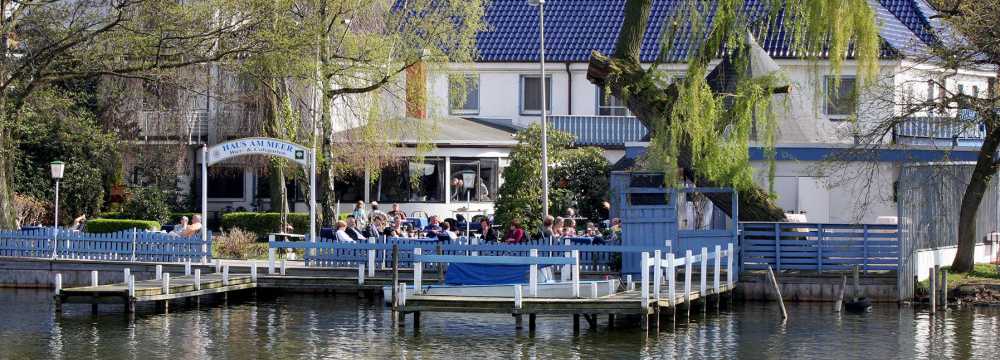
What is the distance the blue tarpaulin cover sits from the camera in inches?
1040

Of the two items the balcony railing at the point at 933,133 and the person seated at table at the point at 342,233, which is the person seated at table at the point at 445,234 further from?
the balcony railing at the point at 933,133

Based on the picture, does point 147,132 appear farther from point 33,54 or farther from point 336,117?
point 33,54

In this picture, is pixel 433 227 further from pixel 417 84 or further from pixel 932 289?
pixel 932 289

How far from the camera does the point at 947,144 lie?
40531mm

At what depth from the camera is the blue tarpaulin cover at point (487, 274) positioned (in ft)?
86.7

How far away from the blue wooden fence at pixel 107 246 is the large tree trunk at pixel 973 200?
16.0 meters

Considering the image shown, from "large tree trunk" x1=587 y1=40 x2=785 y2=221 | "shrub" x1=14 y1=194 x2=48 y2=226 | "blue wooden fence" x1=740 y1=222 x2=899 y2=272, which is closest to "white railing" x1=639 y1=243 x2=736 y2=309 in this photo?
"blue wooden fence" x1=740 y1=222 x2=899 y2=272

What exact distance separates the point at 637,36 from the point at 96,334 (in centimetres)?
1296

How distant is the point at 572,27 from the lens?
53.0 meters

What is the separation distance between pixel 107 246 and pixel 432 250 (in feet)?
25.7

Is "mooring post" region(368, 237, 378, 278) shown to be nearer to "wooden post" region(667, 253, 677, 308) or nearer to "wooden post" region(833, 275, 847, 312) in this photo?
"wooden post" region(667, 253, 677, 308)

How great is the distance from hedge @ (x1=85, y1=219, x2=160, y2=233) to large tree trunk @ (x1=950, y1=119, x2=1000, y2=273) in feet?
69.3

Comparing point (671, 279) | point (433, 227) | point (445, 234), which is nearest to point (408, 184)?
point (433, 227)

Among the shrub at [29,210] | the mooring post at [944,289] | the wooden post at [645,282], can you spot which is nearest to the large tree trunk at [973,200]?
the mooring post at [944,289]
